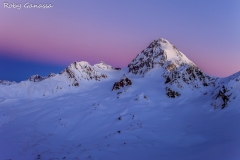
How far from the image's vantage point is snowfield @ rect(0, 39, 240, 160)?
23.0 metres

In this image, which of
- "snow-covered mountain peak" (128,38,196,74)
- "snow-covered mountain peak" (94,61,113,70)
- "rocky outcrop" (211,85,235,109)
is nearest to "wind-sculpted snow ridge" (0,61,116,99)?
"snow-covered mountain peak" (94,61,113,70)

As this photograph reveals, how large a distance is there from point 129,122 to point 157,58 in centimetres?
5570

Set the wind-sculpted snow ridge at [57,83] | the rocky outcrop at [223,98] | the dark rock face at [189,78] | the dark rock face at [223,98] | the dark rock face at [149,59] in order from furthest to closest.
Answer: the dark rock face at [149,59] → the wind-sculpted snow ridge at [57,83] → the dark rock face at [189,78] → the dark rock face at [223,98] → the rocky outcrop at [223,98]

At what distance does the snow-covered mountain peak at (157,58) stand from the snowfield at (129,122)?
1343 cm

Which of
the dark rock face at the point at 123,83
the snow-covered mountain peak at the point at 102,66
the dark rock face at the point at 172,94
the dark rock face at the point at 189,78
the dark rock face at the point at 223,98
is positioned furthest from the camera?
the snow-covered mountain peak at the point at 102,66

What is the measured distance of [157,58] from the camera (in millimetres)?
85875

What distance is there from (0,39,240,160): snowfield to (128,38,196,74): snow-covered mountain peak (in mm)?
Answer: 13433

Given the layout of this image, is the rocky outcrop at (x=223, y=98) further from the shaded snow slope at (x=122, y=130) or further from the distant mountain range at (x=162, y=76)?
the shaded snow slope at (x=122, y=130)

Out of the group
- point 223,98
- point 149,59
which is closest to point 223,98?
point 223,98

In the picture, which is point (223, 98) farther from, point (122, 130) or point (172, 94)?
point (122, 130)

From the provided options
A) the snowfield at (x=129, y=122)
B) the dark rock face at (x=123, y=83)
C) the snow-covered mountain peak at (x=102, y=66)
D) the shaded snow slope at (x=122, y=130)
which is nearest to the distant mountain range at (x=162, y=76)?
the dark rock face at (x=123, y=83)

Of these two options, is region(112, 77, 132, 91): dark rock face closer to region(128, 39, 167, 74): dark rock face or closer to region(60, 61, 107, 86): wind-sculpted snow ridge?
region(60, 61, 107, 86): wind-sculpted snow ridge

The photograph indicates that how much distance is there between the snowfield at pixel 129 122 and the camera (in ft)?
75.4

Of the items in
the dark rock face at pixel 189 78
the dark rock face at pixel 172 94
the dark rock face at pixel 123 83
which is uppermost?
the dark rock face at pixel 123 83
